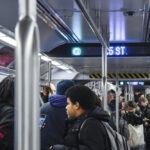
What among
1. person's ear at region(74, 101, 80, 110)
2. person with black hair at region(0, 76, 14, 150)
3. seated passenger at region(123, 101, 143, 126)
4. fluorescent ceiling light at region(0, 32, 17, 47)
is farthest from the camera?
seated passenger at region(123, 101, 143, 126)

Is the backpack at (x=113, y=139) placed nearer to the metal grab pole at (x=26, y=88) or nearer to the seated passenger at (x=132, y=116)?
the metal grab pole at (x=26, y=88)

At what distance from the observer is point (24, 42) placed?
38.9 inches

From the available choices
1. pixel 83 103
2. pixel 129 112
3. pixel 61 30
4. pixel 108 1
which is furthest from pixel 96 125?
pixel 129 112

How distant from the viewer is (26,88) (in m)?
0.99

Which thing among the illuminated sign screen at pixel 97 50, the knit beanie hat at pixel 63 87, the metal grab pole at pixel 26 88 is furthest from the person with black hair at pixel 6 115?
the illuminated sign screen at pixel 97 50

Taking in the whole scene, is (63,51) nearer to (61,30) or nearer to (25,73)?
(61,30)

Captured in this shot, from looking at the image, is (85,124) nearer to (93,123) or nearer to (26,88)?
(93,123)

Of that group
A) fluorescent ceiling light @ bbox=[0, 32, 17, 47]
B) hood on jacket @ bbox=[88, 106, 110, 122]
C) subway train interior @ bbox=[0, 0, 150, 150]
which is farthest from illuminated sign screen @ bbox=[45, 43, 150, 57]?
hood on jacket @ bbox=[88, 106, 110, 122]

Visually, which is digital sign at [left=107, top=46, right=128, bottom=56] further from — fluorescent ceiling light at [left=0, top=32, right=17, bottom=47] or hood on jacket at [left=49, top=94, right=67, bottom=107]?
hood on jacket at [left=49, top=94, right=67, bottom=107]

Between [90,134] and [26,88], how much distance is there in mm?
1409

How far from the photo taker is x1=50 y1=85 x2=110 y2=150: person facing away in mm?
2338

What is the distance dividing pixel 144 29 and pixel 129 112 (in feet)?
7.27

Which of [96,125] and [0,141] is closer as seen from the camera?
[0,141]

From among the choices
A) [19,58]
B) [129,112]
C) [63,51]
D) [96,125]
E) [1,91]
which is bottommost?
[129,112]
